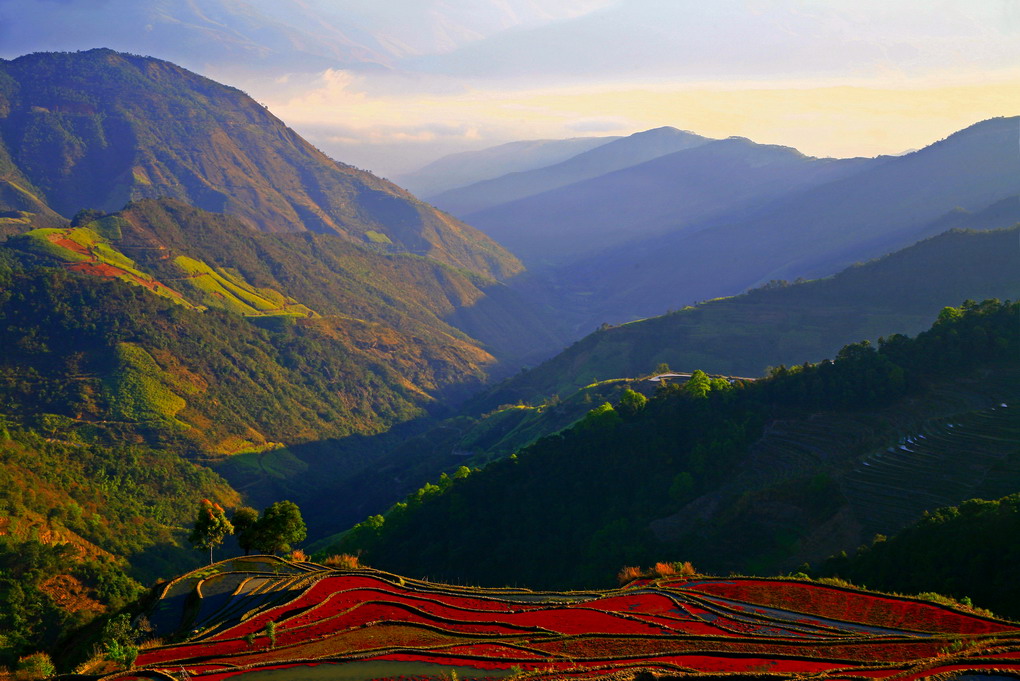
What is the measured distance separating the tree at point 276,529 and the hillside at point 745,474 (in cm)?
1649

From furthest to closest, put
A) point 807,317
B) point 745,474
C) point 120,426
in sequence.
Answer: point 807,317 < point 120,426 < point 745,474

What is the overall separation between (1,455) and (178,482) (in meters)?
33.8

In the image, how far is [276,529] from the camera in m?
54.6

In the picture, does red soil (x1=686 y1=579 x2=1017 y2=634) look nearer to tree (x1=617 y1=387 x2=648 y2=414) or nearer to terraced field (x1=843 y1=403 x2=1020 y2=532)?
terraced field (x1=843 y1=403 x2=1020 y2=532)

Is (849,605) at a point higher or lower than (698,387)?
lower

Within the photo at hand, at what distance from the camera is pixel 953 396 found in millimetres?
60500

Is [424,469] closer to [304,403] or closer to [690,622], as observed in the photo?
[304,403]

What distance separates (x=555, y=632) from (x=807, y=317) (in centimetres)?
13310

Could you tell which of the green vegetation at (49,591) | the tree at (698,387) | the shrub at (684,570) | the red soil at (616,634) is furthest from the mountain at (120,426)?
the tree at (698,387)

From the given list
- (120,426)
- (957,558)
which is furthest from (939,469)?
(120,426)

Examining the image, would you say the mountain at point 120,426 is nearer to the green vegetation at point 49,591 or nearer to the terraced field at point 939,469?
the green vegetation at point 49,591

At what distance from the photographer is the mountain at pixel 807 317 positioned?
13162cm

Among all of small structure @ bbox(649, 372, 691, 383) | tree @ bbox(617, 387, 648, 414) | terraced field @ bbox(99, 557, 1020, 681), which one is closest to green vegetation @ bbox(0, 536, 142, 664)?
terraced field @ bbox(99, 557, 1020, 681)

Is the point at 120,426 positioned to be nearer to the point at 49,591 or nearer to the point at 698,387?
the point at 49,591
